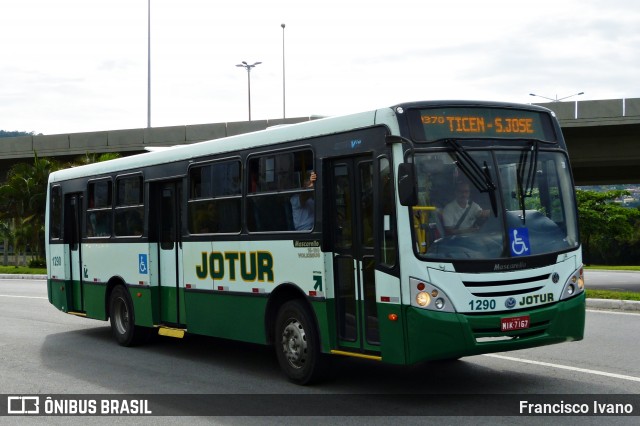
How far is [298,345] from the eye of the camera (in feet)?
32.2

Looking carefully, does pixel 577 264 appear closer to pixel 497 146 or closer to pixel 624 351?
pixel 497 146

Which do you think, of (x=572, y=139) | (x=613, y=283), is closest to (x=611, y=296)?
(x=613, y=283)

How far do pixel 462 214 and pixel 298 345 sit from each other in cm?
252

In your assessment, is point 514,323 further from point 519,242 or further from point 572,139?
point 572,139

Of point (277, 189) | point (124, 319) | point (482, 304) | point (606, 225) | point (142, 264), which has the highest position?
point (277, 189)

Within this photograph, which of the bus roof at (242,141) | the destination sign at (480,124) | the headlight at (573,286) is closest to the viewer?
the destination sign at (480,124)

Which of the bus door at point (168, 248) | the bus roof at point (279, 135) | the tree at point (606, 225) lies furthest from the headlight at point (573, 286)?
the tree at point (606, 225)

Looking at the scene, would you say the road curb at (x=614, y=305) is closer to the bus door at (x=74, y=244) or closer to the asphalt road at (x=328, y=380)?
the asphalt road at (x=328, y=380)

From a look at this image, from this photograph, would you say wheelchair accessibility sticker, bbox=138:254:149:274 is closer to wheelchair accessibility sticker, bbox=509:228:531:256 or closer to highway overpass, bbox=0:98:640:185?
wheelchair accessibility sticker, bbox=509:228:531:256

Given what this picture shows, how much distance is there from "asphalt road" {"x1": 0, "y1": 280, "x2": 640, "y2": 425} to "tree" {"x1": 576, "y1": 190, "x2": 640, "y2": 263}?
69.2 m

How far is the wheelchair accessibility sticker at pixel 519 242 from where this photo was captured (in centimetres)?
858

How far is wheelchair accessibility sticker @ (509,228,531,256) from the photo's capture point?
8578 mm

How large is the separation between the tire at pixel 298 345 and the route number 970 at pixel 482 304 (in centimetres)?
196

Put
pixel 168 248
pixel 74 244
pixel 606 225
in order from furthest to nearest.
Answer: pixel 606 225, pixel 74 244, pixel 168 248
